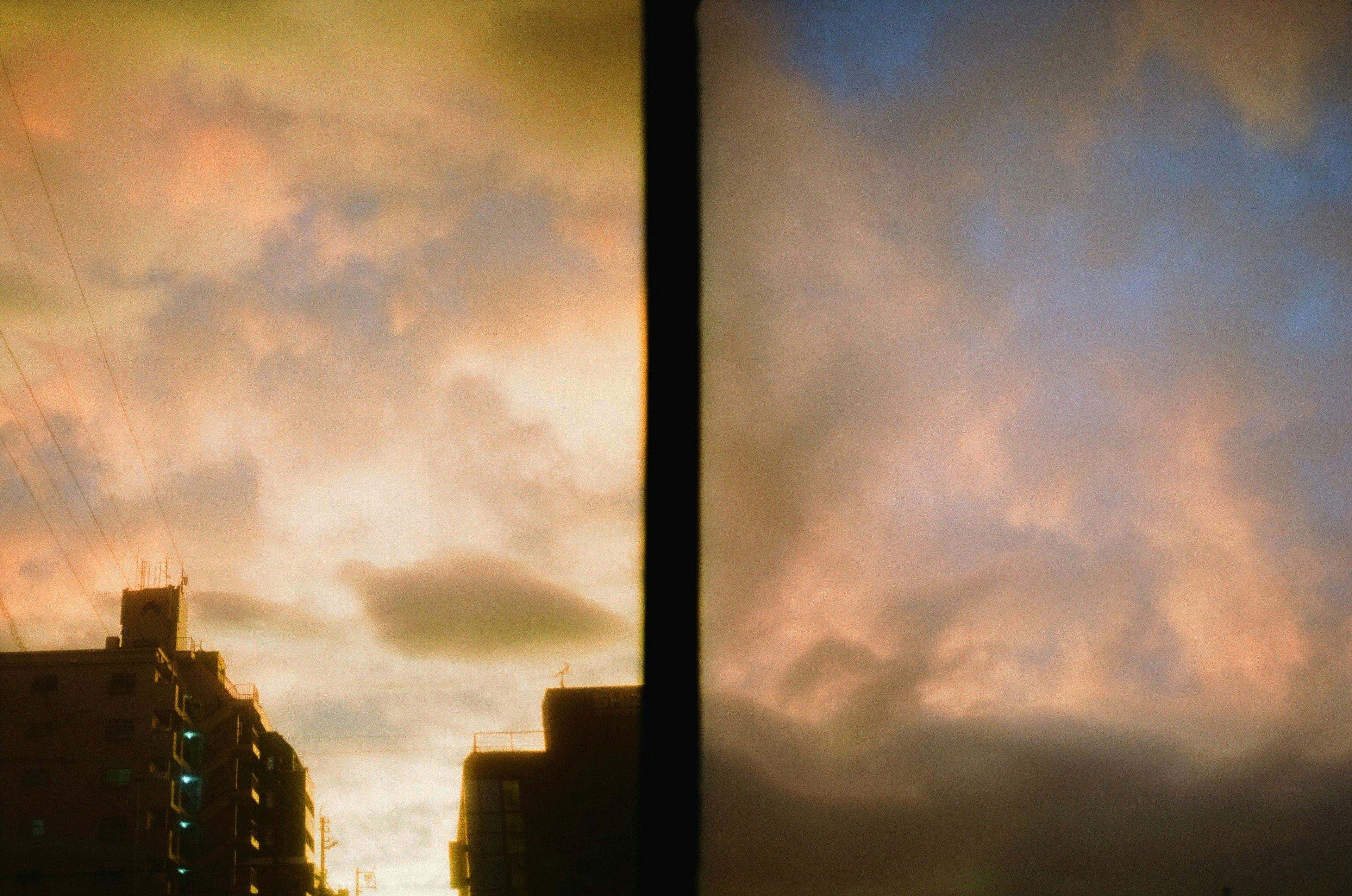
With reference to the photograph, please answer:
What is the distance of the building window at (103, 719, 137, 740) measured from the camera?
187ft

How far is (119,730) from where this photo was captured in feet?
188

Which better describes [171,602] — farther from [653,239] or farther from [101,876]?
[653,239]

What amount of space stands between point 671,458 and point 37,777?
59.3 meters

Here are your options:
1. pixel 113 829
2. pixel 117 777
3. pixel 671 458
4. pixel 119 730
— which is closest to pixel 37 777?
pixel 117 777

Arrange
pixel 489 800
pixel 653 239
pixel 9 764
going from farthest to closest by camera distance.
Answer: pixel 489 800
pixel 9 764
pixel 653 239

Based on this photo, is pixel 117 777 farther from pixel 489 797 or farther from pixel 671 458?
pixel 671 458

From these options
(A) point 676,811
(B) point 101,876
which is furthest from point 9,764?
(A) point 676,811

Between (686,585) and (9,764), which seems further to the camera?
(9,764)

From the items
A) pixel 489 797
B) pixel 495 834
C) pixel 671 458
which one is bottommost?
pixel 495 834

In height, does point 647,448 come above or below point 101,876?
above

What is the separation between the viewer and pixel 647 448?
5805 millimetres

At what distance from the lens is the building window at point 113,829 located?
52969 millimetres

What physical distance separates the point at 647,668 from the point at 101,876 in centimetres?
5889

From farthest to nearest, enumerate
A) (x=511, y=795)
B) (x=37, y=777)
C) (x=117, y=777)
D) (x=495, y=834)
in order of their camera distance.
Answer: (x=495, y=834) → (x=511, y=795) → (x=117, y=777) → (x=37, y=777)
